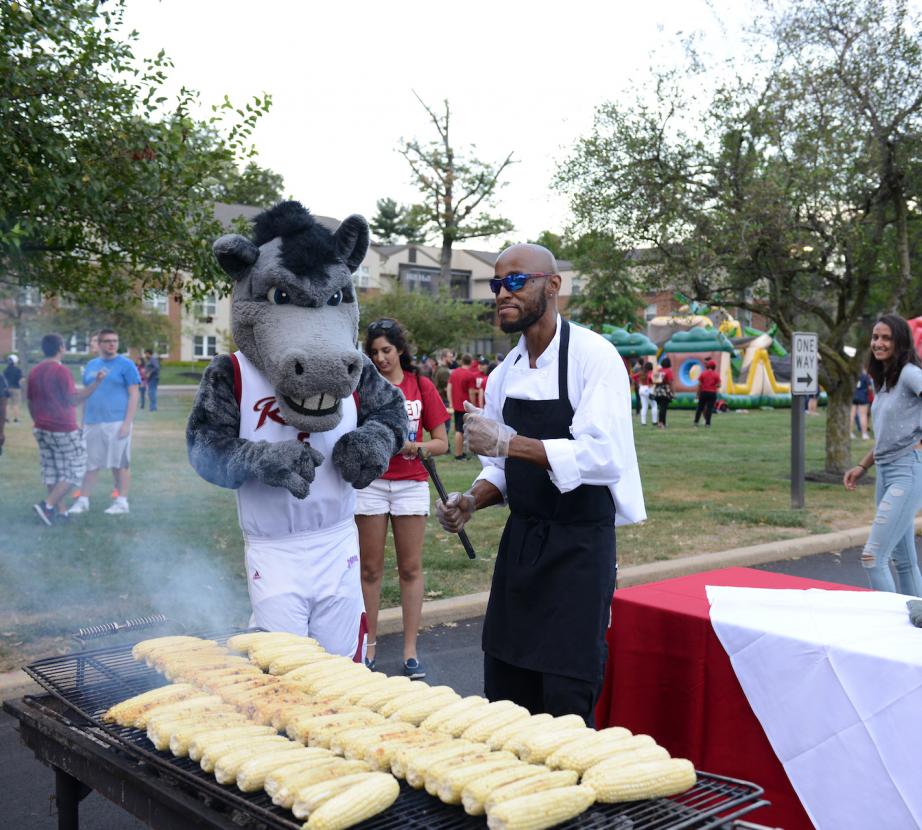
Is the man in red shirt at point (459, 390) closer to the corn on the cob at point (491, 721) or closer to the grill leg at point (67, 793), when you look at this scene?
the grill leg at point (67, 793)

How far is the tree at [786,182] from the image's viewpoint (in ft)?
39.1

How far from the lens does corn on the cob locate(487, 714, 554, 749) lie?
7.78 ft

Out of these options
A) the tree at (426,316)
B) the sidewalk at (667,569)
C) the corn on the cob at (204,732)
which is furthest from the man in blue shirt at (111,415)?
the tree at (426,316)

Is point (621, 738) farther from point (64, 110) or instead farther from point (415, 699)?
point (64, 110)

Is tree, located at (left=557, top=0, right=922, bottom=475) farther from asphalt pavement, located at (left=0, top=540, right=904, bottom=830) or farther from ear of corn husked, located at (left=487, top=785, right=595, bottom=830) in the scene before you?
ear of corn husked, located at (left=487, top=785, right=595, bottom=830)

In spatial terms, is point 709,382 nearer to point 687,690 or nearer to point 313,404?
point 687,690

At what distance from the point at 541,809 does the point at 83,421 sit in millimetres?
9939

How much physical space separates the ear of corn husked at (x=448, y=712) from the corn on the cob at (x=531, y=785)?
0.42 metres

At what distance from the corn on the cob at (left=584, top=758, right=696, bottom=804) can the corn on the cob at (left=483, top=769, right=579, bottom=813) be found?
46 millimetres

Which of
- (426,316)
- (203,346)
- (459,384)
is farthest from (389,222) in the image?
(459,384)

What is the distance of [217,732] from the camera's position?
2.44 meters

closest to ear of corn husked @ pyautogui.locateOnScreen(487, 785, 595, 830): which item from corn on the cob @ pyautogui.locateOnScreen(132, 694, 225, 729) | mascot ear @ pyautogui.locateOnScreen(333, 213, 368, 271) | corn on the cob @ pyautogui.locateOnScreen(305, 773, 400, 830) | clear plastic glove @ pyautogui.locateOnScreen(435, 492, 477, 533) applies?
corn on the cob @ pyautogui.locateOnScreen(305, 773, 400, 830)

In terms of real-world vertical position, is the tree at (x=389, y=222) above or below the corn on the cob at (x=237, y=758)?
above

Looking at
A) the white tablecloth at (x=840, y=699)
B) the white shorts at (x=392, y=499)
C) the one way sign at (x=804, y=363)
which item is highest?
the one way sign at (x=804, y=363)
